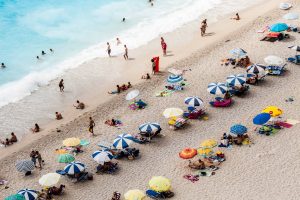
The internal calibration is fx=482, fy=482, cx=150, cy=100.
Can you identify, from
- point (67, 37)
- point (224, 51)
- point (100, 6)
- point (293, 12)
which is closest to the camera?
point (224, 51)

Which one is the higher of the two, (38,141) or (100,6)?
(100,6)

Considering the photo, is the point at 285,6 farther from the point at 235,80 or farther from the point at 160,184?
the point at 160,184

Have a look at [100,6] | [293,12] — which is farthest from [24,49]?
Answer: [293,12]

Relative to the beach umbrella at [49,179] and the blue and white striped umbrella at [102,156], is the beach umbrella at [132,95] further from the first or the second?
the beach umbrella at [49,179]

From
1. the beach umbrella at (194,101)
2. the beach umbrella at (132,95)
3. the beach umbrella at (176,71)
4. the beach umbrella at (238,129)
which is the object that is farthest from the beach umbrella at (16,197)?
the beach umbrella at (176,71)

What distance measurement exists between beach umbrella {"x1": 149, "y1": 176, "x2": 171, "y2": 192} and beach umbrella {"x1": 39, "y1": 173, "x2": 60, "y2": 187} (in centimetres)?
464

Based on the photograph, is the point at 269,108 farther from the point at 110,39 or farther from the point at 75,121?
the point at 110,39

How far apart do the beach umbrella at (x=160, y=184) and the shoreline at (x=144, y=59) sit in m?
9.56

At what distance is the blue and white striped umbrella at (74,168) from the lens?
2380 cm

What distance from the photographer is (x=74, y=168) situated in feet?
78.1

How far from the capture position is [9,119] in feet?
104

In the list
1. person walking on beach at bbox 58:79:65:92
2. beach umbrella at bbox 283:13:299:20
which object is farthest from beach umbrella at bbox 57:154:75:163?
beach umbrella at bbox 283:13:299:20

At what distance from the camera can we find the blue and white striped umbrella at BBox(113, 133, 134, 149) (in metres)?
25.1

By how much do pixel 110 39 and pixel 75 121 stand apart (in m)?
14.7
